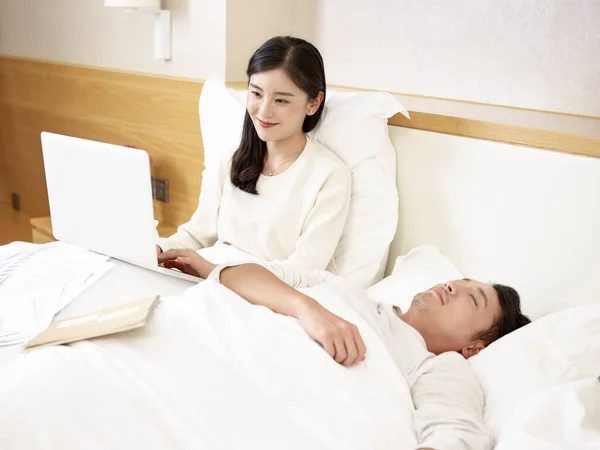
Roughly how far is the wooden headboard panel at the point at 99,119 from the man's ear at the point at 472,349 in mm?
1352

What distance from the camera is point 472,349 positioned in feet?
4.34

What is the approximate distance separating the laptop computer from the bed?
0.26m

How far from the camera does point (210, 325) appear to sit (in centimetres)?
113

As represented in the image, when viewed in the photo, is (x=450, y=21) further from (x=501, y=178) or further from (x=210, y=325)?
(x=210, y=325)

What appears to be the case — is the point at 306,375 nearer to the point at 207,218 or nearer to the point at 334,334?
the point at 334,334

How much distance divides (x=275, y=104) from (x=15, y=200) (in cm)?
228

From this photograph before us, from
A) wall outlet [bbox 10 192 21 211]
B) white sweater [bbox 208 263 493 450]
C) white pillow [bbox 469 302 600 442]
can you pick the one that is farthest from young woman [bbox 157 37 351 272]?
wall outlet [bbox 10 192 21 211]

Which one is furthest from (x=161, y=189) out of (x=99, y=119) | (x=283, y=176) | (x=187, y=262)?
(x=187, y=262)

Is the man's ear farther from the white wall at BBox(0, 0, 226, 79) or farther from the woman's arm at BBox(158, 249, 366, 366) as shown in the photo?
the white wall at BBox(0, 0, 226, 79)

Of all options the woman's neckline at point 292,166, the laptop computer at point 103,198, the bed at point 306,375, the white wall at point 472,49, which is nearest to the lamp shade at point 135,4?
the white wall at point 472,49

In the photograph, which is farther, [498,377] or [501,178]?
[501,178]

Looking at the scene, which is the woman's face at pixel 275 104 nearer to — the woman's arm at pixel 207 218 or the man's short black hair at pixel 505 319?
the woman's arm at pixel 207 218

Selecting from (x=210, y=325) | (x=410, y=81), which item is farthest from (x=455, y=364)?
(x=410, y=81)

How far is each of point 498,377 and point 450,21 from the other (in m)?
1.20
